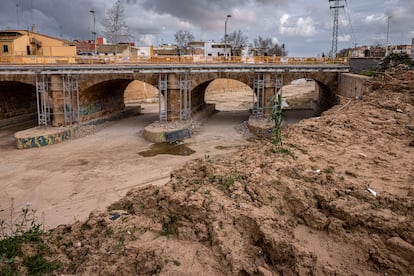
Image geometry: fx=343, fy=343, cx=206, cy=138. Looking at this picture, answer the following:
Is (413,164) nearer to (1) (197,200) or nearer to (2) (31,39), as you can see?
(1) (197,200)

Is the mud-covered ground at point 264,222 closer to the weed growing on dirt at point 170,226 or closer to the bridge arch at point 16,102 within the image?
the weed growing on dirt at point 170,226

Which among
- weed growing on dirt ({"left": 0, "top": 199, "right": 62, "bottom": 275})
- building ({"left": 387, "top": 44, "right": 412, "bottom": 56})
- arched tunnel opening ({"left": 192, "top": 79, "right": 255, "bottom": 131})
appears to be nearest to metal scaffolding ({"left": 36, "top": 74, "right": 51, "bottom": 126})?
arched tunnel opening ({"left": 192, "top": 79, "right": 255, "bottom": 131})

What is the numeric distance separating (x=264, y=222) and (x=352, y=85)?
21.0 meters

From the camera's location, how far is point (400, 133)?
35.3ft

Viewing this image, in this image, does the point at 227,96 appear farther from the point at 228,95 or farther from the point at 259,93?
the point at 259,93

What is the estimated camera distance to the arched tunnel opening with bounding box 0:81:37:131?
105 ft

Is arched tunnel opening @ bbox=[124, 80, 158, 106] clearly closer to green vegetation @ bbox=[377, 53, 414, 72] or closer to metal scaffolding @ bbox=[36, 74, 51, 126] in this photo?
metal scaffolding @ bbox=[36, 74, 51, 126]

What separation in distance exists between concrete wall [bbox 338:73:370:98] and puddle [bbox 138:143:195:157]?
11.4 m

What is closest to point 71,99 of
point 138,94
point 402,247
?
point 138,94

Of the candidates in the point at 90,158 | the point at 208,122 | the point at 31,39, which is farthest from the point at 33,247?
the point at 31,39

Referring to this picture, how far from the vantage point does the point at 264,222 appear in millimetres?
6258

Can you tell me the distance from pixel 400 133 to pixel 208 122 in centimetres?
2341

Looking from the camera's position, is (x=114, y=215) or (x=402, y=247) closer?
(x=402, y=247)

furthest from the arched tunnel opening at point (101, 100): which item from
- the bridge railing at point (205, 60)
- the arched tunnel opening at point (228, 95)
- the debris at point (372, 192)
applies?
the debris at point (372, 192)
